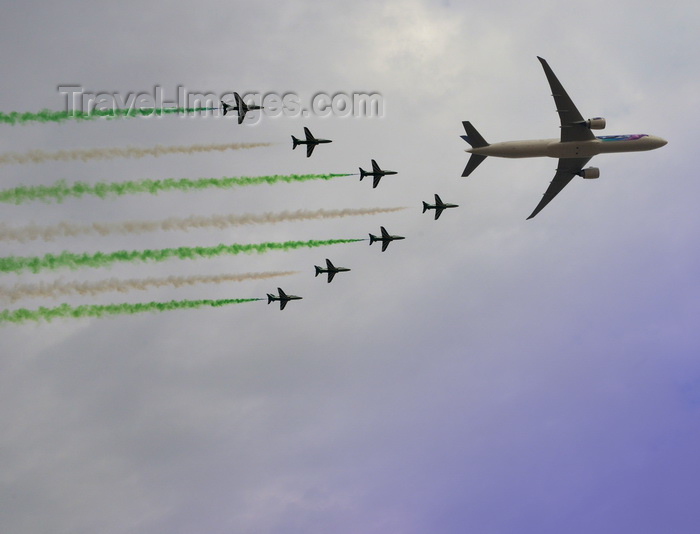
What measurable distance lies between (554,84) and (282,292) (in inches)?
1706

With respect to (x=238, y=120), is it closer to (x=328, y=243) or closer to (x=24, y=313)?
(x=328, y=243)

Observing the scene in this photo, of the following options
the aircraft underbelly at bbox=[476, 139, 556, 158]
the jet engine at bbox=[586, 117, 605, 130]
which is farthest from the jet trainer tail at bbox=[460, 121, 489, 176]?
the jet engine at bbox=[586, 117, 605, 130]

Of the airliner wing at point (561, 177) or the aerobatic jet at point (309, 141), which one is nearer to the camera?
the aerobatic jet at point (309, 141)

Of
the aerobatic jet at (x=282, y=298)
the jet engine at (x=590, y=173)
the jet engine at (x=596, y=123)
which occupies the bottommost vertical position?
the aerobatic jet at (x=282, y=298)

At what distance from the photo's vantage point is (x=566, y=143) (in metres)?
134

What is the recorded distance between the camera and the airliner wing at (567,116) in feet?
434

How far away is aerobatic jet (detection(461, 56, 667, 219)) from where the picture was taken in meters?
133

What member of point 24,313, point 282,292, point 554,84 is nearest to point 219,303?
point 282,292

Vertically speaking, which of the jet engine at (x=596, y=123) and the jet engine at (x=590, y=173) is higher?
the jet engine at (x=596, y=123)

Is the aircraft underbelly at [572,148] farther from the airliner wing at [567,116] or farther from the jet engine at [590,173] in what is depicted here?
the jet engine at [590,173]

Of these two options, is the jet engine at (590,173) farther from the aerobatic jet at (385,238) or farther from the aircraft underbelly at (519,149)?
the aerobatic jet at (385,238)

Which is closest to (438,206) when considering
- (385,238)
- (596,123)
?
(385,238)

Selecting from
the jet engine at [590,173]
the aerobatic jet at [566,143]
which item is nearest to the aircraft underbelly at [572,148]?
the aerobatic jet at [566,143]

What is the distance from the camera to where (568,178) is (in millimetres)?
144250
